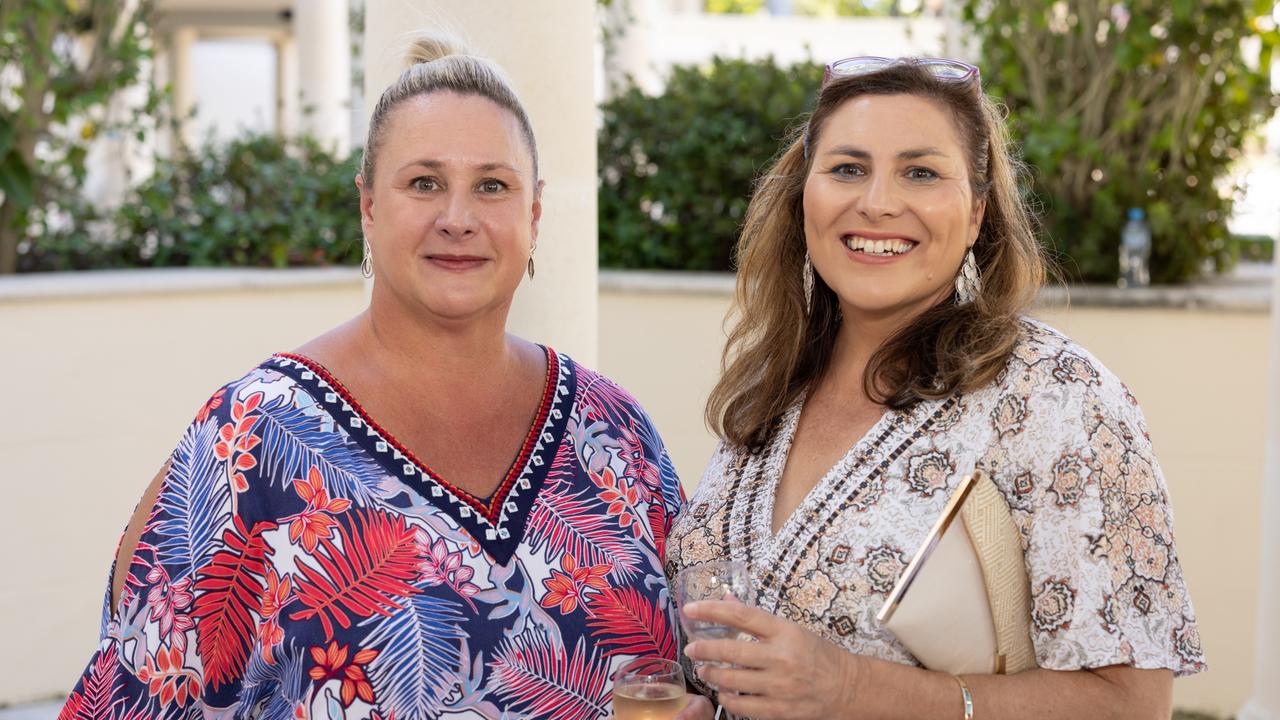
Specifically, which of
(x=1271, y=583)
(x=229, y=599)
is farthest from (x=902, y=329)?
(x=1271, y=583)

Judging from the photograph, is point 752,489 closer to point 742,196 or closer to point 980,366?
point 980,366

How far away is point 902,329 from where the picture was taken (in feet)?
8.91

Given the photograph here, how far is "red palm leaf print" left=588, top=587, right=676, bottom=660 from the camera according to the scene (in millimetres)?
2654

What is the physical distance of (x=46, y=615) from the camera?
5781mm

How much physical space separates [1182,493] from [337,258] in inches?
175

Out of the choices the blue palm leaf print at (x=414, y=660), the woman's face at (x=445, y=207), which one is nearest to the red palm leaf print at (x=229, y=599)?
the blue palm leaf print at (x=414, y=660)

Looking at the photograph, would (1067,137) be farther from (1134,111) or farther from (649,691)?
(649,691)

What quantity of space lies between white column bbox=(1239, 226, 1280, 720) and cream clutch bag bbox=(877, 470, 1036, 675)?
3.04m

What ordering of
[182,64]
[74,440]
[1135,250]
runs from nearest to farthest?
[74,440] < [1135,250] < [182,64]

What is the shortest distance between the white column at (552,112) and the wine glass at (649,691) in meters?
1.63

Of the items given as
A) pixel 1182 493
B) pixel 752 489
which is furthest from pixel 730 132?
pixel 752 489

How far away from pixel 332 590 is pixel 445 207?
31.0 inches

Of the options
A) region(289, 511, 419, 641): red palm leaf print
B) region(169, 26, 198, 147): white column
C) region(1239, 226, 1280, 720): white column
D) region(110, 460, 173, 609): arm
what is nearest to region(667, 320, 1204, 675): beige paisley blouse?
region(289, 511, 419, 641): red palm leaf print

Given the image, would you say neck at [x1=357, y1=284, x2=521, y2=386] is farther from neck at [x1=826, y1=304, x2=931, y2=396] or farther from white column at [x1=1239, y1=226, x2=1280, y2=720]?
white column at [x1=1239, y1=226, x2=1280, y2=720]
